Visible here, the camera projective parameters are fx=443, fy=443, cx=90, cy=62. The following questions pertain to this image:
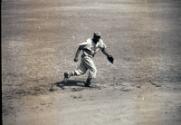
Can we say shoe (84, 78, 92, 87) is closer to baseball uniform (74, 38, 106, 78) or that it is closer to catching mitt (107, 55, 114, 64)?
baseball uniform (74, 38, 106, 78)

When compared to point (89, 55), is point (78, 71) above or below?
below

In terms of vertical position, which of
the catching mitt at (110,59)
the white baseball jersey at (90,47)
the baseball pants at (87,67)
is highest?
the white baseball jersey at (90,47)

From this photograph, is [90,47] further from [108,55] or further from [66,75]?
[66,75]

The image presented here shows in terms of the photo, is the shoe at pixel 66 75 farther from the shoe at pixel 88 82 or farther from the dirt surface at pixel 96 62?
the shoe at pixel 88 82

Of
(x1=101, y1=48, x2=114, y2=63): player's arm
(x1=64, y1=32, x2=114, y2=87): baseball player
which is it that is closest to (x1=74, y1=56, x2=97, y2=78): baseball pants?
(x1=64, y1=32, x2=114, y2=87): baseball player

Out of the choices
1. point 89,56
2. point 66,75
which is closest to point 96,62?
point 89,56

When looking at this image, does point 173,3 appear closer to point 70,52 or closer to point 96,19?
point 96,19

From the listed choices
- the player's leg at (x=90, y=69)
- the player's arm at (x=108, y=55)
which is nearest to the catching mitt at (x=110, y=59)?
the player's arm at (x=108, y=55)
